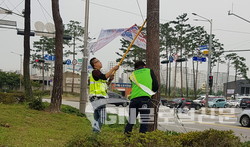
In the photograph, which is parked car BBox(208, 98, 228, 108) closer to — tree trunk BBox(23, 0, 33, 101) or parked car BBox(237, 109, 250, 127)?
parked car BBox(237, 109, 250, 127)

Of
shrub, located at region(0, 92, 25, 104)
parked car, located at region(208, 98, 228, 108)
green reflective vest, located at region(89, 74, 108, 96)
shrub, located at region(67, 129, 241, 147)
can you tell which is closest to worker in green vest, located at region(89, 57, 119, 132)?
green reflective vest, located at region(89, 74, 108, 96)

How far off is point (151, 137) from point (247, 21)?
74.5 ft

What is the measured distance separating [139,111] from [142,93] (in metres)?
0.37

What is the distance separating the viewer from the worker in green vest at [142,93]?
18.9 ft

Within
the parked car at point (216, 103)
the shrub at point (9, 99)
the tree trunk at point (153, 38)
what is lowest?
the parked car at point (216, 103)

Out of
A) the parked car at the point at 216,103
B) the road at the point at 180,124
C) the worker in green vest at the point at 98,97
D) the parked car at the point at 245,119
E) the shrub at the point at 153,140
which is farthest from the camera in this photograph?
the parked car at the point at 216,103

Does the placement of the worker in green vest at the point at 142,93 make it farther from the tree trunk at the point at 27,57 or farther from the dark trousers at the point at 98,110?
the tree trunk at the point at 27,57

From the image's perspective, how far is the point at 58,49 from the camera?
13.6 meters

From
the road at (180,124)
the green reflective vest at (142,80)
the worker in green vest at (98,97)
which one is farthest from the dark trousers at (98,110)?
the road at (180,124)

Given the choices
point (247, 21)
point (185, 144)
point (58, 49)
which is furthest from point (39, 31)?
point (185, 144)

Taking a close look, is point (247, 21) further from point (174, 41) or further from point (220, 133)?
point (174, 41)

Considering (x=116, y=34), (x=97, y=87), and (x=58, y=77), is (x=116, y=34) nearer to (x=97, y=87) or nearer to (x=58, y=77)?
(x=97, y=87)

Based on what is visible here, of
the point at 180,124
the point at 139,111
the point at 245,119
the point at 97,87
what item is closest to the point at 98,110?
the point at 97,87

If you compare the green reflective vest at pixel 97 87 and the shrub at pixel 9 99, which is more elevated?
the green reflective vest at pixel 97 87
